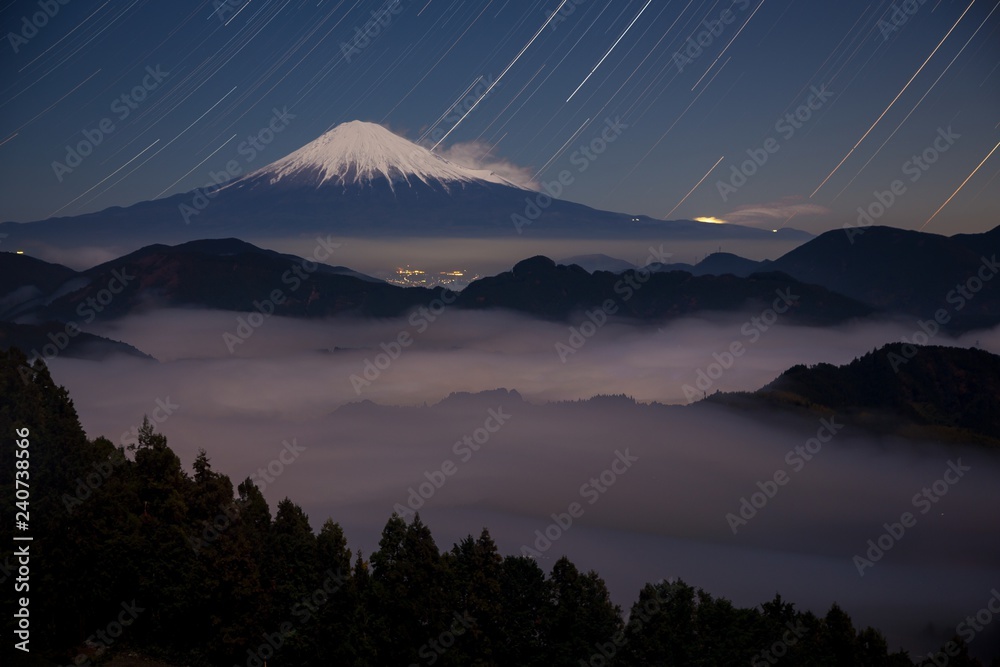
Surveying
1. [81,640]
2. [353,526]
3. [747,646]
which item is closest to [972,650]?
[353,526]

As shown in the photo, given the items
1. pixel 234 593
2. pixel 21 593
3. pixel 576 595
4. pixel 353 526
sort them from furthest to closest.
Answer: pixel 353 526
pixel 576 595
pixel 234 593
pixel 21 593

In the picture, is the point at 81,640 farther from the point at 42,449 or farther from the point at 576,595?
the point at 576,595

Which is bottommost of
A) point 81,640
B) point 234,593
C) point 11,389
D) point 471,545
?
point 81,640

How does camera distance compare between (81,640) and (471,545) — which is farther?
(471,545)

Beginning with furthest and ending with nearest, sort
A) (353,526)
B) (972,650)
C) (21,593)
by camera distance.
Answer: (353,526)
(972,650)
(21,593)

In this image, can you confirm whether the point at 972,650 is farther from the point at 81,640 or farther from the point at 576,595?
the point at 81,640

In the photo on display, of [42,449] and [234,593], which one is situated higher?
[42,449]

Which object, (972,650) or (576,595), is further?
(972,650)

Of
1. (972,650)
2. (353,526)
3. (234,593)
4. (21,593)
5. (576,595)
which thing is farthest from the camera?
(353,526)

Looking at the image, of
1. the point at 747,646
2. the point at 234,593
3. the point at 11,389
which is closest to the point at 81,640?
the point at 234,593
